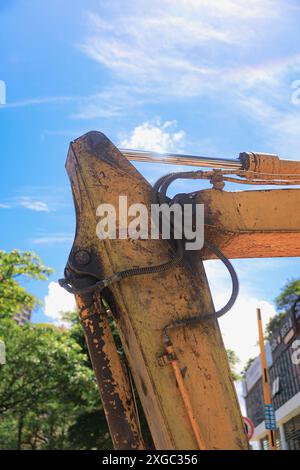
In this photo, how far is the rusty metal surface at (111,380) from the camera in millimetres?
2434

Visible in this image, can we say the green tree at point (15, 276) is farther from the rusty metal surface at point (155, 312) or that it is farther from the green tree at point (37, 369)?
the rusty metal surface at point (155, 312)

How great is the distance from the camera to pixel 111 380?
2479mm

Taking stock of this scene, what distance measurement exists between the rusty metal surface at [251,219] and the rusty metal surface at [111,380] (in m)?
0.66

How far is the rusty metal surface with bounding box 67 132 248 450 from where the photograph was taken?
233cm

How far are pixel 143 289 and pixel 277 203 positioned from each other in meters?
0.94

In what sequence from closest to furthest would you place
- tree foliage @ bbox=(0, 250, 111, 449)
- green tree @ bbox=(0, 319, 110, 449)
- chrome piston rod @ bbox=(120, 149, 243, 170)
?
chrome piston rod @ bbox=(120, 149, 243, 170)
tree foliage @ bbox=(0, 250, 111, 449)
green tree @ bbox=(0, 319, 110, 449)

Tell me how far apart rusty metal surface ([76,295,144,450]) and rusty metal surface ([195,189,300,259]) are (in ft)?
2.17

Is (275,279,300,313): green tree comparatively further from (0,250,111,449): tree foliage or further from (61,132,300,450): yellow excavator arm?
(61,132,300,450): yellow excavator arm

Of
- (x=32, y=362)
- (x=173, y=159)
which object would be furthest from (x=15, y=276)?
(x=173, y=159)

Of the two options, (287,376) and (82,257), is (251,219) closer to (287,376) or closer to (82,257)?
(82,257)

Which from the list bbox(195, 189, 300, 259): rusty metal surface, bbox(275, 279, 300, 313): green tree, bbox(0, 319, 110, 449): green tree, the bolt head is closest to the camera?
the bolt head

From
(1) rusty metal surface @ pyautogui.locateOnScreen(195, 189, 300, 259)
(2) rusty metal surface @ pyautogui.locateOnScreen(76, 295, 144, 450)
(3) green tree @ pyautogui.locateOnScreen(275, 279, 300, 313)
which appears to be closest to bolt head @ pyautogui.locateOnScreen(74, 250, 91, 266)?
(2) rusty metal surface @ pyautogui.locateOnScreen(76, 295, 144, 450)

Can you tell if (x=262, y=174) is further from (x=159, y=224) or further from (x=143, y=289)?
(x=143, y=289)

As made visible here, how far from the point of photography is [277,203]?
9.57 ft
